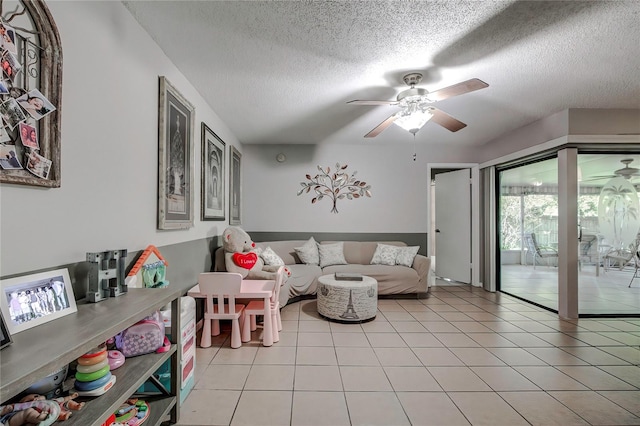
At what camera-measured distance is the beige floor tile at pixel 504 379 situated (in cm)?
195

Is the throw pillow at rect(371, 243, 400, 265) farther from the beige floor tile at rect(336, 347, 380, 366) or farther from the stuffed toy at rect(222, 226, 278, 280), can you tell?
the beige floor tile at rect(336, 347, 380, 366)

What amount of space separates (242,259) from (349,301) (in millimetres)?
1268

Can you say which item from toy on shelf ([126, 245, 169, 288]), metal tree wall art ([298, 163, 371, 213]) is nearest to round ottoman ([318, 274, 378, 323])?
toy on shelf ([126, 245, 169, 288])

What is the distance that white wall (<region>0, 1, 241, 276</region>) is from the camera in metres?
1.13

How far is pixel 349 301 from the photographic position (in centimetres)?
310

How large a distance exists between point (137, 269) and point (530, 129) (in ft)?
15.2

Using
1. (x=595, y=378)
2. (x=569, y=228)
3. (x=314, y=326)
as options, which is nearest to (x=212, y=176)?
(x=314, y=326)

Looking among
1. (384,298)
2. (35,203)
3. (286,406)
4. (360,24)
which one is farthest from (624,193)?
(35,203)

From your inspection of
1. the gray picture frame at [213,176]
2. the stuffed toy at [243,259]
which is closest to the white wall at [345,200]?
the gray picture frame at [213,176]

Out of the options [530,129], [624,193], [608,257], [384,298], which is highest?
[530,129]

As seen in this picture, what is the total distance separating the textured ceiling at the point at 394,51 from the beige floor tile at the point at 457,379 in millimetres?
2399

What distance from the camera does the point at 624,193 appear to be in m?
3.53

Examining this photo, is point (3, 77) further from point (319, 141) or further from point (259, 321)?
point (319, 141)

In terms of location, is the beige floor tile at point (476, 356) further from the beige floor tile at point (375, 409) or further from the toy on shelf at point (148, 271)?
the toy on shelf at point (148, 271)
